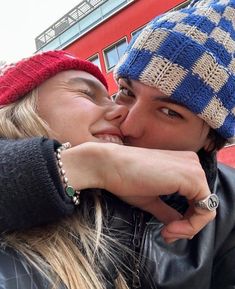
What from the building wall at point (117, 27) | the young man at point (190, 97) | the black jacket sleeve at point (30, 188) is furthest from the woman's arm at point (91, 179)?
the building wall at point (117, 27)

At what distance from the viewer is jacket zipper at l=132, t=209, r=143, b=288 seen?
0.91 metres

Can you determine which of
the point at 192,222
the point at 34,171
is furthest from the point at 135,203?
the point at 34,171

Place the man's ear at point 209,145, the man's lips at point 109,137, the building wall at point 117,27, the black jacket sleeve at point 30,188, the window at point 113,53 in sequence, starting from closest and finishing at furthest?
the black jacket sleeve at point 30,188, the man's lips at point 109,137, the man's ear at point 209,145, the building wall at point 117,27, the window at point 113,53

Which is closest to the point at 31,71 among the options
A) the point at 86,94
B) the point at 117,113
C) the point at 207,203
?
the point at 86,94

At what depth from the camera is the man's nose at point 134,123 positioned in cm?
108

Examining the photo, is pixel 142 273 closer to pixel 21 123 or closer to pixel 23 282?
pixel 23 282

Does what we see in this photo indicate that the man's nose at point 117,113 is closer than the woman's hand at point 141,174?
No

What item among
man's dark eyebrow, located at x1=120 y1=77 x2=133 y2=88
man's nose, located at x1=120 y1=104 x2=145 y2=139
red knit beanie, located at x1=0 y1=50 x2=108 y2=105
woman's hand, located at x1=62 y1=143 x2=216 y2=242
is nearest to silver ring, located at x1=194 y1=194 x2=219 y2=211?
woman's hand, located at x1=62 y1=143 x2=216 y2=242

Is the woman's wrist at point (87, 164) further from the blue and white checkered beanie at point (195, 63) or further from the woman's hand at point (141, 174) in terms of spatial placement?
the blue and white checkered beanie at point (195, 63)

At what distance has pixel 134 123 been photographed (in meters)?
1.08

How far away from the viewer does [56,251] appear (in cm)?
76

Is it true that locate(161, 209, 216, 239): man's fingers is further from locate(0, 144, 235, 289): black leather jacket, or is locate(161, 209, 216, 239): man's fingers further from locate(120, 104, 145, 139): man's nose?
locate(120, 104, 145, 139): man's nose

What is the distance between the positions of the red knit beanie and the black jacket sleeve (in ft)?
1.39

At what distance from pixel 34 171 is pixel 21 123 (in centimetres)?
35
